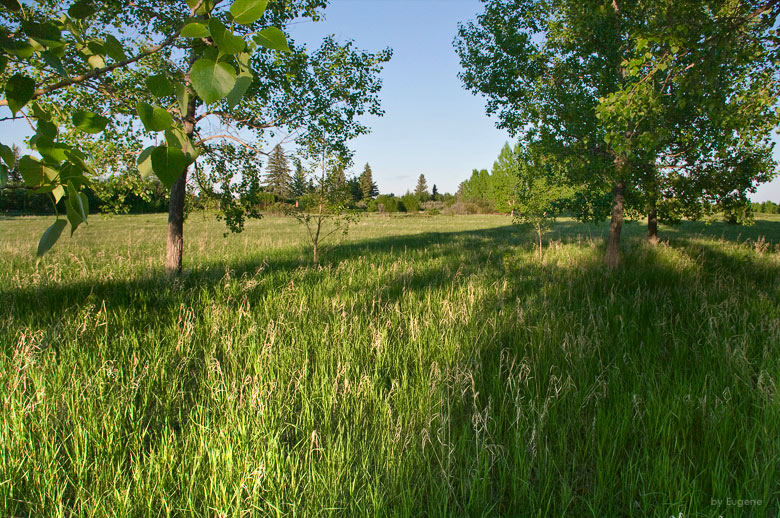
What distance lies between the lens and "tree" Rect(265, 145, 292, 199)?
7.42m

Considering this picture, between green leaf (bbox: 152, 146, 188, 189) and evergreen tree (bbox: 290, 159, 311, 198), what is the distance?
7.69 meters

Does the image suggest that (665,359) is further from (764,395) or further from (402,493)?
(402,493)

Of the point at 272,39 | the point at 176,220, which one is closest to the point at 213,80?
the point at 272,39

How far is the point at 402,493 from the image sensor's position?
186cm

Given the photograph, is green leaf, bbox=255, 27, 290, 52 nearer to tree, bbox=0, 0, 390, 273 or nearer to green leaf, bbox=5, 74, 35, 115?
tree, bbox=0, 0, 390, 273

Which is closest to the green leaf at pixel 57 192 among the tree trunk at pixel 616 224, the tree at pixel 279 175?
the tree at pixel 279 175

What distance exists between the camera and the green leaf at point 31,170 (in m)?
0.84

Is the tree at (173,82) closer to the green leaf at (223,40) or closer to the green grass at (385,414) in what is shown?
the green leaf at (223,40)

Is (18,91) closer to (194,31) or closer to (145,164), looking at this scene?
(145,164)

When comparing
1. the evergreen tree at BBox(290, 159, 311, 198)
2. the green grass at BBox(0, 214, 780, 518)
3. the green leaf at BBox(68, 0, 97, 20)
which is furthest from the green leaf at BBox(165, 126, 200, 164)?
the evergreen tree at BBox(290, 159, 311, 198)

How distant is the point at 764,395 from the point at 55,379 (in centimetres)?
509

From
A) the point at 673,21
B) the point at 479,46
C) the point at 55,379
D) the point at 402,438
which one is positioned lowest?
the point at 402,438

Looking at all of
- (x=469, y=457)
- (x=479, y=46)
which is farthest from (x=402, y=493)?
(x=479, y=46)

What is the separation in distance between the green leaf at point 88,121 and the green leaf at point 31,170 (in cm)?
13
